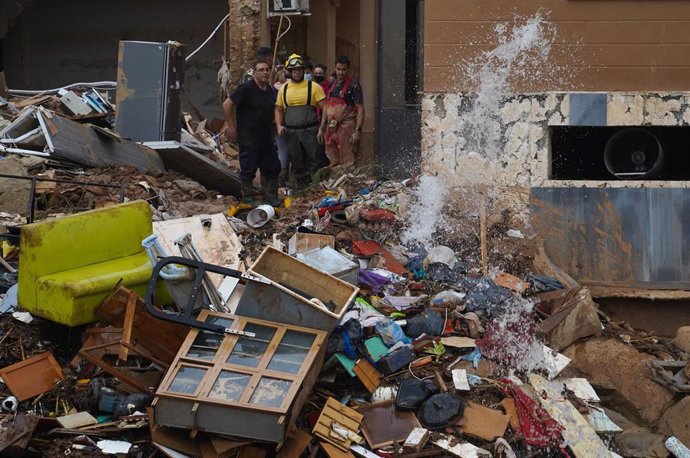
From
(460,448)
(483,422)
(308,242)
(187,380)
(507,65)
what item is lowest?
(460,448)

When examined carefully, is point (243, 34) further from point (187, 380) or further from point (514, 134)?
point (187, 380)

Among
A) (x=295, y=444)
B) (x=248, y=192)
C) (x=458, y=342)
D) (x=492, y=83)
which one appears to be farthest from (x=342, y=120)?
(x=295, y=444)

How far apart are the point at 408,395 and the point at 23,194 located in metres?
5.36

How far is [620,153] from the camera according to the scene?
9516 millimetres

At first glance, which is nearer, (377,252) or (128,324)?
(128,324)

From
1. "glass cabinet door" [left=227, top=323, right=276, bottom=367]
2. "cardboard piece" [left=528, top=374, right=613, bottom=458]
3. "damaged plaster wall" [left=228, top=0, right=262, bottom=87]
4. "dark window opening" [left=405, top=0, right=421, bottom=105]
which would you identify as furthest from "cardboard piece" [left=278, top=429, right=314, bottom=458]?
"dark window opening" [left=405, top=0, right=421, bottom=105]

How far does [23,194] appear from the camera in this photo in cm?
1048

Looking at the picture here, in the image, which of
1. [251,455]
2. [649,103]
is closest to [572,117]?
[649,103]

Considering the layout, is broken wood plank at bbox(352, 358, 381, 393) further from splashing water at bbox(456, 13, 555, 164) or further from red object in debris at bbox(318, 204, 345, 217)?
splashing water at bbox(456, 13, 555, 164)

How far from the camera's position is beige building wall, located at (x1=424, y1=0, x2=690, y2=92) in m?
9.04

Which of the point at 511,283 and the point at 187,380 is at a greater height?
the point at 511,283

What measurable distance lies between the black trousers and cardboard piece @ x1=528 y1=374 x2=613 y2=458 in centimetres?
452

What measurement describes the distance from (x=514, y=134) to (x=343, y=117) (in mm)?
3550

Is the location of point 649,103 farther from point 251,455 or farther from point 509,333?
point 251,455
